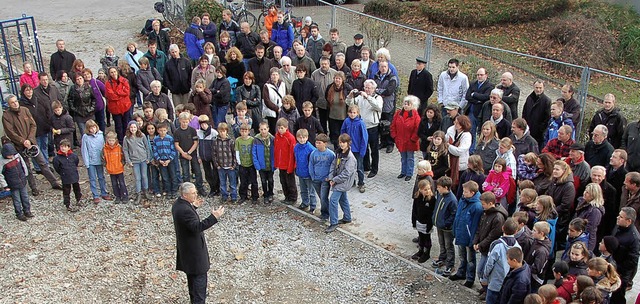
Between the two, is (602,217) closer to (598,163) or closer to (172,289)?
(598,163)

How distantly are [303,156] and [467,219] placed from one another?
9.95 feet

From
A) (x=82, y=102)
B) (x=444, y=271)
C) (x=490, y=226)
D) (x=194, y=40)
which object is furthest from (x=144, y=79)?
(x=490, y=226)

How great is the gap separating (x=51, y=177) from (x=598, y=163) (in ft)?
29.1

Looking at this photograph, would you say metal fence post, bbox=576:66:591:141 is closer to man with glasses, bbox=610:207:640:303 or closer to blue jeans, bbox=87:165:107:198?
man with glasses, bbox=610:207:640:303

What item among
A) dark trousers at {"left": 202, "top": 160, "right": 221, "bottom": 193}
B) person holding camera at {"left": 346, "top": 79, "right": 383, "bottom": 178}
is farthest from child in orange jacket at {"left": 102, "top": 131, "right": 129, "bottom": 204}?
person holding camera at {"left": 346, "top": 79, "right": 383, "bottom": 178}

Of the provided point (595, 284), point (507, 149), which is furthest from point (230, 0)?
point (595, 284)

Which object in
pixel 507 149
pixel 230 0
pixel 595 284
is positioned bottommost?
pixel 595 284

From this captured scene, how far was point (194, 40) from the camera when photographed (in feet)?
49.1

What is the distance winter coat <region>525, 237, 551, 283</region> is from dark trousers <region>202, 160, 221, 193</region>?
5543 mm

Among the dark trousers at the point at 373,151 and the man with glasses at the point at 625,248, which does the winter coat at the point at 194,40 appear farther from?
the man with glasses at the point at 625,248

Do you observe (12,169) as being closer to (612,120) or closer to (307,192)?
(307,192)

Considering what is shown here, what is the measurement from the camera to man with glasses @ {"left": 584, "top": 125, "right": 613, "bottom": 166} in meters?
9.17

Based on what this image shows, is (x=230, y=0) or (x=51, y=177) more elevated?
(x=230, y=0)

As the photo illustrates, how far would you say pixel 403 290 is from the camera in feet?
27.7
